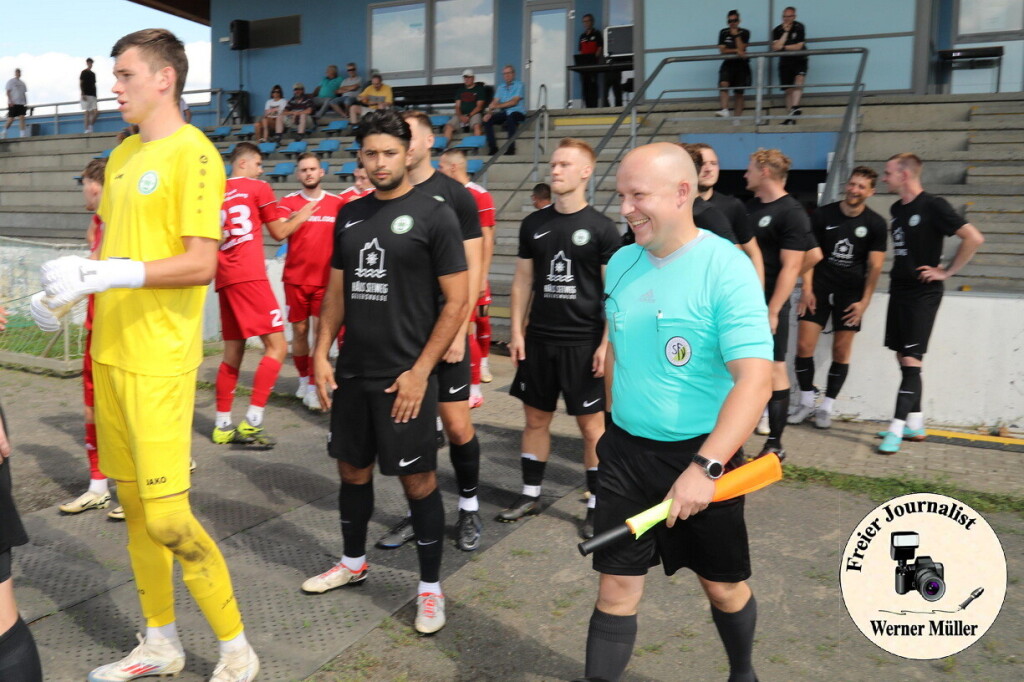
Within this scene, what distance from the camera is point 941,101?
1255 cm

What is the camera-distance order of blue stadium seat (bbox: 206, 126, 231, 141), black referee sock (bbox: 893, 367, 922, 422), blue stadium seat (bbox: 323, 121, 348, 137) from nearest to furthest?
1. black referee sock (bbox: 893, 367, 922, 422)
2. blue stadium seat (bbox: 323, 121, 348, 137)
3. blue stadium seat (bbox: 206, 126, 231, 141)

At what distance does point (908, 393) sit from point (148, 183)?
18.7ft

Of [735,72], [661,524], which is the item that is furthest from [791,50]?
[661,524]

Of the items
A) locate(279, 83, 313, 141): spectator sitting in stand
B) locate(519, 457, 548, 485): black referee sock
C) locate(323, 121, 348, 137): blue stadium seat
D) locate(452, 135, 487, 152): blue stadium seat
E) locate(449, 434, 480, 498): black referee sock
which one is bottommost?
locate(519, 457, 548, 485): black referee sock

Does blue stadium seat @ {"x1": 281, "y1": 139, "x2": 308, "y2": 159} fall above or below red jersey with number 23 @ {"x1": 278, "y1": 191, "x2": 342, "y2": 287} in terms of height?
above

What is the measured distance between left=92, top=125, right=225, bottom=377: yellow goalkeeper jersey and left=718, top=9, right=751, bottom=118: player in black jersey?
11.6 meters

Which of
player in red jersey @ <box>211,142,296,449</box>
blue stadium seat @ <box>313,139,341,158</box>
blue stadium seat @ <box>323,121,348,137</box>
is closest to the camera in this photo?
player in red jersey @ <box>211,142,296,449</box>

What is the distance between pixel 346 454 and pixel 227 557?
1146mm

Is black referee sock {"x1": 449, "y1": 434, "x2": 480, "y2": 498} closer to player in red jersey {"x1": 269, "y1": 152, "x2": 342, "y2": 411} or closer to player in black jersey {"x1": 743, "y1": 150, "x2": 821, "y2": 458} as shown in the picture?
player in black jersey {"x1": 743, "y1": 150, "x2": 821, "y2": 458}

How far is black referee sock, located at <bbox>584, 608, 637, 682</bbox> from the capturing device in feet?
9.07

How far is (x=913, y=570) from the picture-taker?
114 inches

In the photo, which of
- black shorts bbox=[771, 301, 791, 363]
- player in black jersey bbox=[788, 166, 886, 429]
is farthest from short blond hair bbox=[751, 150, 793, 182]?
player in black jersey bbox=[788, 166, 886, 429]

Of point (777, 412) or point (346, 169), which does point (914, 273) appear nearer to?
point (777, 412)

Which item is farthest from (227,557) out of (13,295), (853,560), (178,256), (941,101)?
(941,101)
